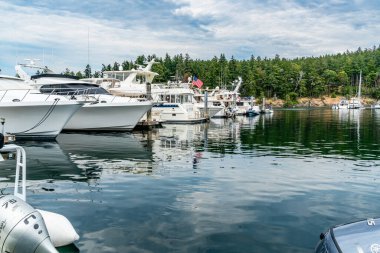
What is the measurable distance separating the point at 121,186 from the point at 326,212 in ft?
20.1

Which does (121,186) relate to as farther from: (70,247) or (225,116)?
(225,116)

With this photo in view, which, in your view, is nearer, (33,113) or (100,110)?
(33,113)

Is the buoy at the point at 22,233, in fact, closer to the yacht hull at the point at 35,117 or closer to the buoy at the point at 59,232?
the buoy at the point at 59,232

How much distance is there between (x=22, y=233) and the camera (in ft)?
18.1

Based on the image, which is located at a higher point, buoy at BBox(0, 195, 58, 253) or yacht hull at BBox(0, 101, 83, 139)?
yacht hull at BBox(0, 101, 83, 139)

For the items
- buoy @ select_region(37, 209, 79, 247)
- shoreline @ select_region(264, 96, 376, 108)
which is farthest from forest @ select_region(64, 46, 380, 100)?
buoy @ select_region(37, 209, 79, 247)

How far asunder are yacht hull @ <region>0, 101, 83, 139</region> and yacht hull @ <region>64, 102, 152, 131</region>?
5.62m

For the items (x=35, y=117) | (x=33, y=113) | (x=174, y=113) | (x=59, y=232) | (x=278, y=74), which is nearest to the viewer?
(x=59, y=232)

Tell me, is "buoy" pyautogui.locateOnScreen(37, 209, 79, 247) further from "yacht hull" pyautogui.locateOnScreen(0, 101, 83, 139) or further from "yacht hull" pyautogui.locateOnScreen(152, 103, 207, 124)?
"yacht hull" pyautogui.locateOnScreen(152, 103, 207, 124)

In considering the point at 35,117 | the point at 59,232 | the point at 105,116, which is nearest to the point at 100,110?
the point at 105,116

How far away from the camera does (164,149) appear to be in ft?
72.0

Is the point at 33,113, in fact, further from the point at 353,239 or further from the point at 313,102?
the point at 313,102

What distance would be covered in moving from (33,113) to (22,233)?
2079cm

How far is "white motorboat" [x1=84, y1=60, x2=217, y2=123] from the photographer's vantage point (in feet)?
142
